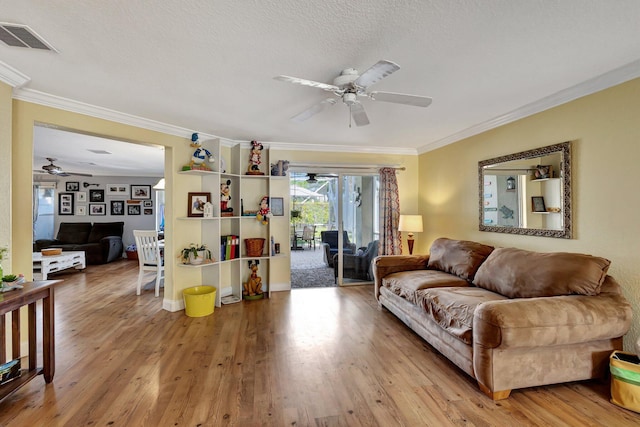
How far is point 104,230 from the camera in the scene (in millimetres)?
7355

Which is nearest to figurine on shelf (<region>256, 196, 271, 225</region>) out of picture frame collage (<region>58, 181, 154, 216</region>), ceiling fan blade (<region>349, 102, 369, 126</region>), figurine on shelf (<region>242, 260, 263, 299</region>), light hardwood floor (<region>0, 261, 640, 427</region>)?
figurine on shelf (<region>242, 260, 263, 299</region>)

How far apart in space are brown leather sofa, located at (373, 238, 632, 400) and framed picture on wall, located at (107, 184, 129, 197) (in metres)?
8.14

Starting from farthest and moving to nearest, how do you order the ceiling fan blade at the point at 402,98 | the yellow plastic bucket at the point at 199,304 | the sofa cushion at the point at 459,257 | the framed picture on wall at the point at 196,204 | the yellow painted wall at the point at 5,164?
the framed picture on wall at the point at 196,204
the yellow plastic bucket at the point at 199,304
the sofa cushion at the point at 459,257
the yellow painted wall at the point at 5,164
the ceiling fan blade at the point at 402,98

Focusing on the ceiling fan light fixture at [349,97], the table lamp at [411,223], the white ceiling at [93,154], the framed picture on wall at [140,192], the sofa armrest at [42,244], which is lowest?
the sofa armrest at [42,244]

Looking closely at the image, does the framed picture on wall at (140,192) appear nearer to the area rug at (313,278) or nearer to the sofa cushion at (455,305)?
the area rug at (313,278)

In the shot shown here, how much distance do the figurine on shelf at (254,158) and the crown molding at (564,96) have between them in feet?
9.18

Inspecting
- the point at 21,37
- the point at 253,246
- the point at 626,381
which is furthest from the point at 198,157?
the point at 626,381

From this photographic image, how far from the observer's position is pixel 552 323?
6.44 feet

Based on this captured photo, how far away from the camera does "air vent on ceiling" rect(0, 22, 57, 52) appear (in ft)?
5.42

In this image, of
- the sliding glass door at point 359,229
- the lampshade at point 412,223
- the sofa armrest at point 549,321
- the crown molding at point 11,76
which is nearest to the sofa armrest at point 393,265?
the lampshade at point 412,223

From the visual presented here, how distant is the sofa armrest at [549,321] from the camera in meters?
1.93

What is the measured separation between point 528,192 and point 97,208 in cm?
939

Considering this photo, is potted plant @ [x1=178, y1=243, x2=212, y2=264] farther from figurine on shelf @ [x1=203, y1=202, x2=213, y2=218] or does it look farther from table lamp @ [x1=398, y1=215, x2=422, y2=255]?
table lamp @ [x1=398, y1=215, x2=422, y2=255]

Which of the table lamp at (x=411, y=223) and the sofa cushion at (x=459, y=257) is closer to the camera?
the sofa cushion at (x=459, y=257)
